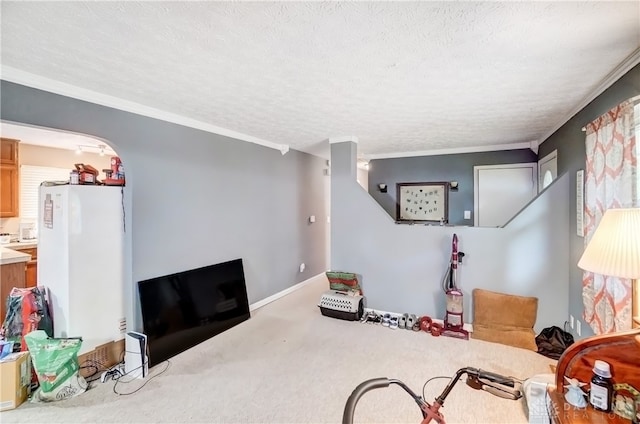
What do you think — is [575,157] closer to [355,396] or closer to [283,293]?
[355,396]

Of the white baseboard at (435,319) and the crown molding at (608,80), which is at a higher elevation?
the crown molding at (608,80)

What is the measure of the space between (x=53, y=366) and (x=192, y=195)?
1801mm

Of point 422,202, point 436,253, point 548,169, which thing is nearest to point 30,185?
point 436,253

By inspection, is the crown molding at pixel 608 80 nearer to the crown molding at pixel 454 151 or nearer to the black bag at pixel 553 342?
the crown molding at pixel 454 151

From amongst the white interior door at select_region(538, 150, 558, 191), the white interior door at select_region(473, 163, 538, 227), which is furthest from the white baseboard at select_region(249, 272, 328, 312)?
the white interior door at select_region(538, 150, 558, 191)

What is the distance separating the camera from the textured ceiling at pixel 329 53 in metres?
1.36

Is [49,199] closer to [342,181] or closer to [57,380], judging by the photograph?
[57,380]

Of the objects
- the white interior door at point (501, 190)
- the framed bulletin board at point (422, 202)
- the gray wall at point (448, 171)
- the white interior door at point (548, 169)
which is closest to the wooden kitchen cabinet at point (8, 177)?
the gray wall at point (448, 171)

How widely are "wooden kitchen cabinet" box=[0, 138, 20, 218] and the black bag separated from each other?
22.1 ft

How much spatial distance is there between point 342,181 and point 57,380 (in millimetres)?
3434

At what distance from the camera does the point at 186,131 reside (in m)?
3.12

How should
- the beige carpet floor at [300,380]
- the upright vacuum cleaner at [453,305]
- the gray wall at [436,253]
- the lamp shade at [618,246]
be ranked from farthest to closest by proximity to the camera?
the upright vacuum cleaner at [453,305]
the gray wall at [436,253]
the beige carpet floor at [300,380]
the lamp shade at [618,246]

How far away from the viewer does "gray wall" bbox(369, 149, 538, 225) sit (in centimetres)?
468

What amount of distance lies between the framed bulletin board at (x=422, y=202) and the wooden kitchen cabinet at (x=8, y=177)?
5.87 m
